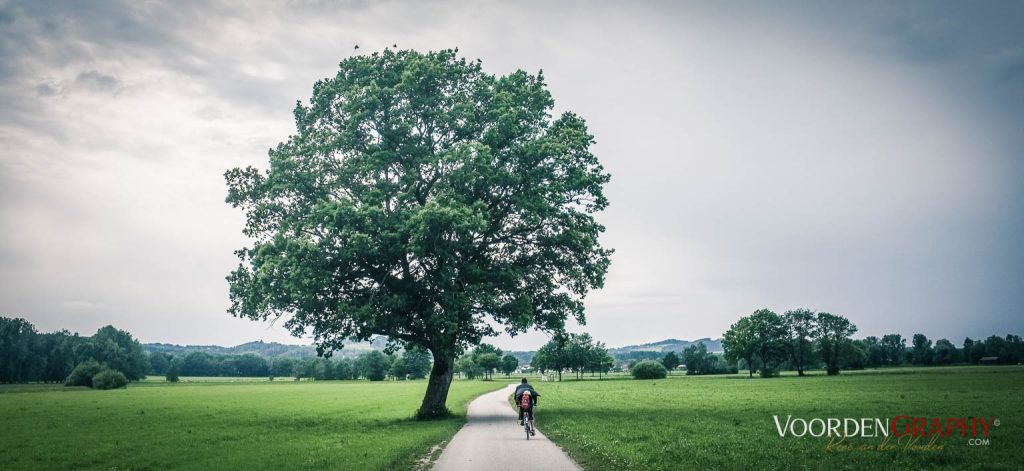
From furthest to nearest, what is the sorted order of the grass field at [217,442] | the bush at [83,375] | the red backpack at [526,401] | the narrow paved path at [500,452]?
the bush at [83,375] < the red backpack at [526,401] < the grass field at [217,442] < the narrow paved path at [500,452]

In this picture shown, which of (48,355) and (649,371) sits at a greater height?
(48,355)

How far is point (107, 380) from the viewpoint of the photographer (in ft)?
308

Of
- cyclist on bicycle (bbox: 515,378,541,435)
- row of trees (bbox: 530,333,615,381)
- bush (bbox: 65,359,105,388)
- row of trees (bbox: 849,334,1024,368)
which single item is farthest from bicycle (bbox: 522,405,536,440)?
row of trees (bbox: 849,334,1024,368)

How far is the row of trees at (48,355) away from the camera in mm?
123438

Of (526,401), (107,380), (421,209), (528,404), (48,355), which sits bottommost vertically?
(107,380)

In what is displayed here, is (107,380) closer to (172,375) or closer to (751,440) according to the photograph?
(172,375)

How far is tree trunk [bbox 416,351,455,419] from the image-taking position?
3114 centimetres

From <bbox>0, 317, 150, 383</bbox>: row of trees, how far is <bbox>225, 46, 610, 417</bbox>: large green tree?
122945 millimetres

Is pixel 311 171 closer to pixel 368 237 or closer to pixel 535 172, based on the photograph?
pixel 368 237

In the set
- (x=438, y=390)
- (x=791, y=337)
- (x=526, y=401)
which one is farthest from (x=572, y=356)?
(x=526, y=401)

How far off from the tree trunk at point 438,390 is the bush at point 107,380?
90204 mm

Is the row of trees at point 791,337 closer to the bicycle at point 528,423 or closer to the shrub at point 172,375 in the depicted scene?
the bicycle at point 528,423

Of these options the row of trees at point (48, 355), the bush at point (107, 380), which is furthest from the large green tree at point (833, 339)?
the row of trees at point (48, 355)

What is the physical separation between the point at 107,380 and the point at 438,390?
91.2m
